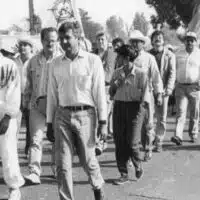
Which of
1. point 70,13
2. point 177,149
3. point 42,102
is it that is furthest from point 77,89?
point 70,13

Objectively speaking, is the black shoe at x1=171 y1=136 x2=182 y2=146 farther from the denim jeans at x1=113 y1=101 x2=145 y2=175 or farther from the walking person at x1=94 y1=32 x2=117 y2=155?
the denim jeans at x1=113 y1=101 x2=145 y2=175

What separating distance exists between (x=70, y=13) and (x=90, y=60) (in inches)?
241

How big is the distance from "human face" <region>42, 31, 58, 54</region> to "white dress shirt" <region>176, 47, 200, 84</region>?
11.2ft

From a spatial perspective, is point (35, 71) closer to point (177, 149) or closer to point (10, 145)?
point (10, 145)

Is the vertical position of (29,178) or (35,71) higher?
Answer: (35,71)

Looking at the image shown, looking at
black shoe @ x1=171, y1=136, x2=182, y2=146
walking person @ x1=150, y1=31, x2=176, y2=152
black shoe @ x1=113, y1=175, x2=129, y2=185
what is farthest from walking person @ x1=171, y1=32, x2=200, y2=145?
black shoe @ x1=113, y1=175, x2=129, y2=185

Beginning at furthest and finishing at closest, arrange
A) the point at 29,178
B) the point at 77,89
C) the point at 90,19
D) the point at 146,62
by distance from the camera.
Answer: the point at 90,19, the point at 146,62, the point at 29,178, the point at 77,89

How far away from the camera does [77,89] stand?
4.75 metres

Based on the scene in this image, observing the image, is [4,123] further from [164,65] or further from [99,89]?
[164,65]

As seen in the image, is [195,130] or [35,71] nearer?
[35,71]

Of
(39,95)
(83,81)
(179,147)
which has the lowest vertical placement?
(179,147)

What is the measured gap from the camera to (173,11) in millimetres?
42438

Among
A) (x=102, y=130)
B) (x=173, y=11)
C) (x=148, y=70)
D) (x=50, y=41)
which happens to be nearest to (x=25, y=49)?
(x=50, y=41)

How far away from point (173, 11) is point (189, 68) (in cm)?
3490
